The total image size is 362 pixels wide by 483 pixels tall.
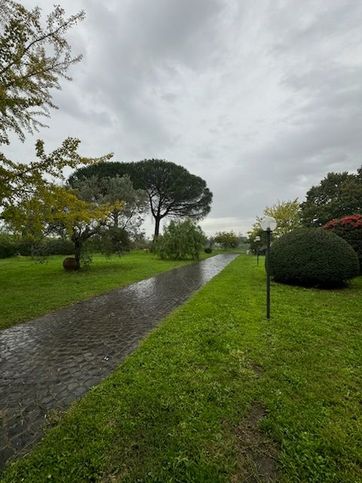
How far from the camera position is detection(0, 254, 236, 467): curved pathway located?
2.58 metres

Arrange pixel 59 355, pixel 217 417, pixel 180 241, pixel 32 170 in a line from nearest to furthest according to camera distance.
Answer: pixel 217 417 < pixel 59 355 < pixel 32 170 < pixel 180 241

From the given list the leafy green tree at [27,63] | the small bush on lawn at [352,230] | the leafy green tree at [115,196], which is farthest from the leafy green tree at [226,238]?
the leafy green tree at [27,63]

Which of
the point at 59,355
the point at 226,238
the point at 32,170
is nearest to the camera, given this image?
the point at 59,355

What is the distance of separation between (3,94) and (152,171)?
34.4 m

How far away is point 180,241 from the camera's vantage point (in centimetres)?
2323

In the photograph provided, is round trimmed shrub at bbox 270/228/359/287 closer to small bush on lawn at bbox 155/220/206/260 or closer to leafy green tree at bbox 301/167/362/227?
leafy green tree at bbox 301/167/362/227

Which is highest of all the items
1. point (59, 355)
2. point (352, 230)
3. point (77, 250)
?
point (352, 230)

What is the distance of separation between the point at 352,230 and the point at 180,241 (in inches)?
572

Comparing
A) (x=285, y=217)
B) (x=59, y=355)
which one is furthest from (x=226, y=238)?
(x=59, y=355)

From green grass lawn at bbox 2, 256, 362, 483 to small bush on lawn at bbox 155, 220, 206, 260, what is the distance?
18.7 metres

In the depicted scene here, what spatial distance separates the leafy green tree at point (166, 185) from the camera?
38656 millimetres

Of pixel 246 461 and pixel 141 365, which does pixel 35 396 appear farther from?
pixel 246 461

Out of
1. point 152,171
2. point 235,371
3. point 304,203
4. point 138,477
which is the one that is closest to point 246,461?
point 138,477

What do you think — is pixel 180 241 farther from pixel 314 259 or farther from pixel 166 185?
pixel 166 185
